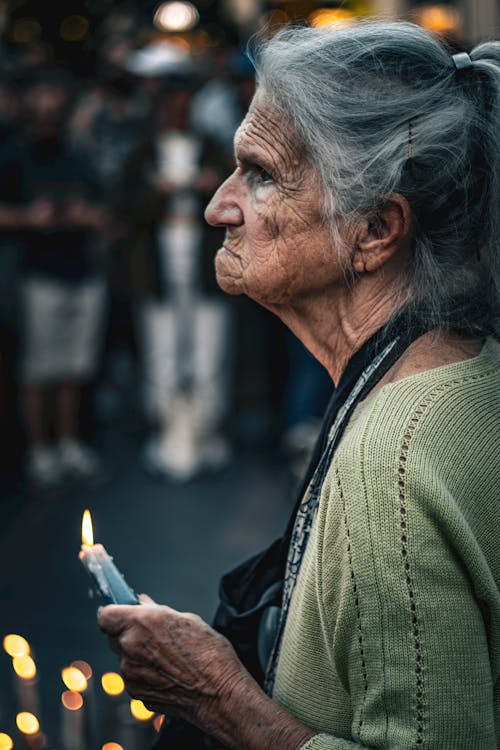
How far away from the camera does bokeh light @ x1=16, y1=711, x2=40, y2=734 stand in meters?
2.62

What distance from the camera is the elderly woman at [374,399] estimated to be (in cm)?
140

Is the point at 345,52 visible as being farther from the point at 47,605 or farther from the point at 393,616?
the point at 47,605

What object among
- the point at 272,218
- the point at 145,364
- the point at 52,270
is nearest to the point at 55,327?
the point at 52,270

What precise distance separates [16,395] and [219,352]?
152 centimetres

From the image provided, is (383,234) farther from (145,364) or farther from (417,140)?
(145,364)

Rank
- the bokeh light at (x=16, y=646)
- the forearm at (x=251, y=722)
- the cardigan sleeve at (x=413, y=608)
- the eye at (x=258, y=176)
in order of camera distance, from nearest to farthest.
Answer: the cardigan sleeve at (x=413, y=608) → the forearm at (x=251, y=722) → the eye at (x=258, y=176) → the bokeh light at (x=16, y=646)

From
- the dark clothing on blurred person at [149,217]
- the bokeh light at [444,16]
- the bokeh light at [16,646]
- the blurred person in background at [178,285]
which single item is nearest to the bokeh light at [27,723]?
the bokeh light at [16,646]

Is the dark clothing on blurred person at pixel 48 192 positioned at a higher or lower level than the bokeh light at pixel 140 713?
higher

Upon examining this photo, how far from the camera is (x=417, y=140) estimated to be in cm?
160

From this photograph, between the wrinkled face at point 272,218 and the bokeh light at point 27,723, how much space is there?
1.40 metres

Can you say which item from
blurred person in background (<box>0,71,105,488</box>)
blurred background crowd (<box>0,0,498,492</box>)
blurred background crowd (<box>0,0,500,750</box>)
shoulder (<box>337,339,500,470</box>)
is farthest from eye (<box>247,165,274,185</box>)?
blurred person in background (<box>0,71,105,488</box>)

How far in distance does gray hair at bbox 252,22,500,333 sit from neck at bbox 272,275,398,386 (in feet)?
0.19

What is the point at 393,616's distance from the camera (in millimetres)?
1397

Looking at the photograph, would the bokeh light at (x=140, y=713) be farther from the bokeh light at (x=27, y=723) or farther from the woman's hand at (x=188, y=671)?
the woman's hand at (x=188, y=671)
